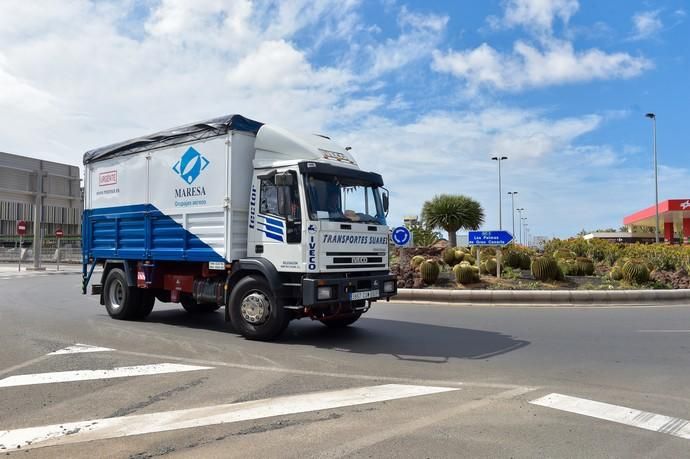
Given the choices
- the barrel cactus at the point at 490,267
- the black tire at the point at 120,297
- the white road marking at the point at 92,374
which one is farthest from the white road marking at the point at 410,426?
the barrel cactus at the point at 490,267

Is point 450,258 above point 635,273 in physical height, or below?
above

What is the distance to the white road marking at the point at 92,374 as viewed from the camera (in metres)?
6.05

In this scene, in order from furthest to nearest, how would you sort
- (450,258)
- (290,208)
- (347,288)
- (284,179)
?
1. (450,258)
2. (347,288)
3. (290,208)
4. (284,179)

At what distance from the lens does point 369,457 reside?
395 centimetres

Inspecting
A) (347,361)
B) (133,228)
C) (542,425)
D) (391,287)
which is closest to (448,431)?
(542,425)

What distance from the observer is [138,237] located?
34.5 ft

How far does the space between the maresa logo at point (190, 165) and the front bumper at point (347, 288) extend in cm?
291

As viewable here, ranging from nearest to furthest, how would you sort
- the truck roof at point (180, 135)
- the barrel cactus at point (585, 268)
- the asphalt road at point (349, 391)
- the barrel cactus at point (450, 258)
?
the asphalt road at point (349, 391) → the truck roof at point (180, 135) → the barrel cactus at point (585, 268) → the barrel cactus at point (450, 258)

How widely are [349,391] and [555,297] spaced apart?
1011 cm

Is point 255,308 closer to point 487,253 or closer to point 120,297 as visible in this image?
point 120,297

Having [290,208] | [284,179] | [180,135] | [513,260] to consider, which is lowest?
[513,260]

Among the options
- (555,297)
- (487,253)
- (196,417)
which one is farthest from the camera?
(487,253)

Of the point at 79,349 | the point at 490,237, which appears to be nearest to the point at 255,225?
the point at 79,349

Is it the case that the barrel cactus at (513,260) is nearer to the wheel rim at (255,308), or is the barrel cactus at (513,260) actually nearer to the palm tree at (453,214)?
the palm tree at (453,214)
